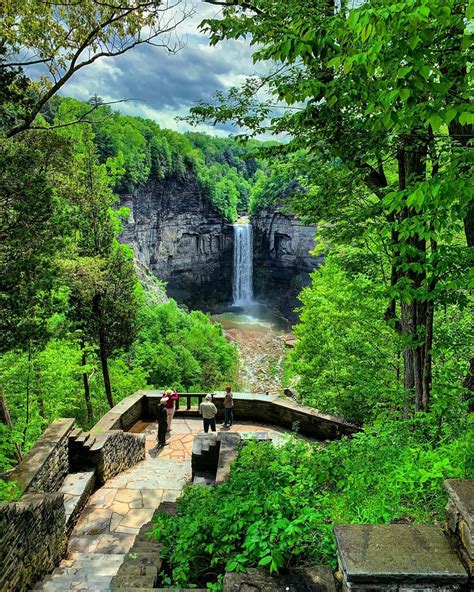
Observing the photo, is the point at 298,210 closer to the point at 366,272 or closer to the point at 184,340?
the point at 366,272

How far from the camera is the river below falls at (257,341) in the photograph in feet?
85.8

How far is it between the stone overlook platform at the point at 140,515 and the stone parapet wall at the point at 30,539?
0.4 inches

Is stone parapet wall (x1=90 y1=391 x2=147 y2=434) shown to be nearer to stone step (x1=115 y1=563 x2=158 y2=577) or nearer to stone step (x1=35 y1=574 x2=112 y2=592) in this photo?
stone step (x1=35 y1=574 x2=112 y2=592)

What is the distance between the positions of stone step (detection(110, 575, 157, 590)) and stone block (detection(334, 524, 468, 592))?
167cm

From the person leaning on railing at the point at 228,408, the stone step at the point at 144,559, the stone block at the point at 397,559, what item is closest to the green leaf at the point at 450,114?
the stone block at the point at 397,559

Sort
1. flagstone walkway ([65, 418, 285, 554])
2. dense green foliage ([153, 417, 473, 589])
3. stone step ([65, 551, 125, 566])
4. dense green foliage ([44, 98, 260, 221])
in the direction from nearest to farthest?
1. dense green foliage ([153, 417, 473, 589])
2. stone step ([65, 551, 125, 566])
3. flagstone walkway ([65, 418, 285, 554])
4. dense green foliage ([44, 98, 260, 221])

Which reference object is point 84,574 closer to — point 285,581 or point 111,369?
point 285,581

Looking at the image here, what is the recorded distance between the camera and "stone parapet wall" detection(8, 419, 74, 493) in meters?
5.28

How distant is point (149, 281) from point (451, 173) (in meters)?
30.8

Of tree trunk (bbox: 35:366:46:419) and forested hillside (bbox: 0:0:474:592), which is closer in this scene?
forested hillside (bbox: 0:0:474:592)

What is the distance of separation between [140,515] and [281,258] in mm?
42042

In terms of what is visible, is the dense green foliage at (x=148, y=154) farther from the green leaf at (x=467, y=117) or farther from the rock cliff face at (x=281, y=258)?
the green leaf at (x=467, y=117)

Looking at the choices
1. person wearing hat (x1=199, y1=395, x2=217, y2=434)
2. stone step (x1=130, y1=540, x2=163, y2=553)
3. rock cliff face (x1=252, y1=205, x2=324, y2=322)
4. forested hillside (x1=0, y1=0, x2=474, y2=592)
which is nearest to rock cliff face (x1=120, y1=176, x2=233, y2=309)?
rock cliff face (x1=252, y1=205, x2=324, y2=322)

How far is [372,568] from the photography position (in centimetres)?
221
